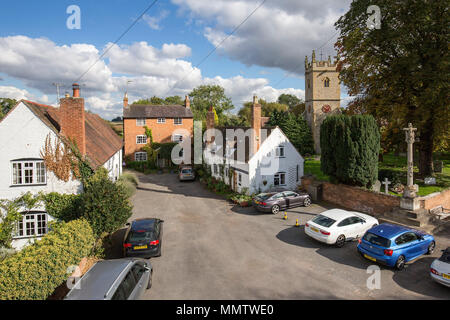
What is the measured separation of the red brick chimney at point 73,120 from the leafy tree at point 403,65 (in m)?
20.9

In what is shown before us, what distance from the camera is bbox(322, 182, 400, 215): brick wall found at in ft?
56.9

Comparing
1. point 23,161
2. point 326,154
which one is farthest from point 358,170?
point 23,161

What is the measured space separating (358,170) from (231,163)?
1081cm

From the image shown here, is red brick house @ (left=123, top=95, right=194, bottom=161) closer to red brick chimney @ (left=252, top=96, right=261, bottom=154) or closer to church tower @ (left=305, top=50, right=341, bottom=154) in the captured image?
red brick chimney @ (left=252, top=96, right=261, bottom=154)

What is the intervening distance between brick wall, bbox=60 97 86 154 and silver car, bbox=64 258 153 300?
9.33m

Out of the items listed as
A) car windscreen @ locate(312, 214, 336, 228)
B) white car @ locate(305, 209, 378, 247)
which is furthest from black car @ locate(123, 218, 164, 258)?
car windscreen @ locate(312, 214, 336, 228)

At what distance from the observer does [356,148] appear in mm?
18547

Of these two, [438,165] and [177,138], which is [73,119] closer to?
[177,138]

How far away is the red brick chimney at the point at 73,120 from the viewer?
51.4 feet

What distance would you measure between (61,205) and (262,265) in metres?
11.7

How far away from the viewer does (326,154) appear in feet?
67.9

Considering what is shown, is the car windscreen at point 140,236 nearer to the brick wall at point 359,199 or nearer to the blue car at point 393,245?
the blue car at point 393,245

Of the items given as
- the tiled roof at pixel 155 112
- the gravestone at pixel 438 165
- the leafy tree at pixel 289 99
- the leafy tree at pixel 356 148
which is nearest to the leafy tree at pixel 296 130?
the tiled roof at pixel 155 112

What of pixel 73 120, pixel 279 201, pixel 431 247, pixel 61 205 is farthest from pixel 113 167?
pixel 431 247
